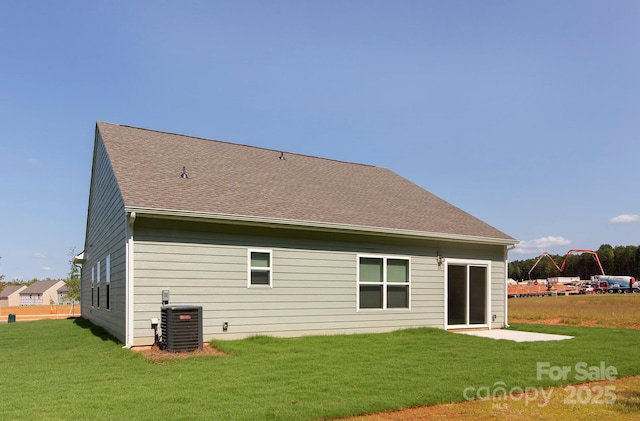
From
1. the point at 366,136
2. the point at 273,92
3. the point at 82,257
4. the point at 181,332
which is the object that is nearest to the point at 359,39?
the point at 273,92

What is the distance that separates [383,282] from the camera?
12984 millimetres

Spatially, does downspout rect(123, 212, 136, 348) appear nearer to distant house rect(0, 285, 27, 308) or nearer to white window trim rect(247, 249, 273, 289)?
white window trim rect(247, 249, 273, 289)

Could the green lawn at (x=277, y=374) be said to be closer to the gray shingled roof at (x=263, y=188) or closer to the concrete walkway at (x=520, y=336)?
the concrete walkway at (x=520, y=336)

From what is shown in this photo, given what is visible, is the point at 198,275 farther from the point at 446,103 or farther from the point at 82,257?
the point at 82,257

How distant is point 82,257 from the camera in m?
20.8

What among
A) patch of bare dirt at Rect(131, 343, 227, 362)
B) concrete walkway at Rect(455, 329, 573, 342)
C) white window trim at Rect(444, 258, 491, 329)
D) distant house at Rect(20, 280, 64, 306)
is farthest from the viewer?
distant house at Rect(20, 280, 64, 306)

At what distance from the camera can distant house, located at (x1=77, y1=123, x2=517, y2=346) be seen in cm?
1017

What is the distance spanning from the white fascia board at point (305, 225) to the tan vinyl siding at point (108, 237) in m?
1.07

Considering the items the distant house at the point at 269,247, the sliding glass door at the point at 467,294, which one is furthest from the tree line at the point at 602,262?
the distant house at the point at 269,247

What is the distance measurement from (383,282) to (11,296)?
8717 cm

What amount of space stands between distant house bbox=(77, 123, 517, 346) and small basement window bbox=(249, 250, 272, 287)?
0.02m

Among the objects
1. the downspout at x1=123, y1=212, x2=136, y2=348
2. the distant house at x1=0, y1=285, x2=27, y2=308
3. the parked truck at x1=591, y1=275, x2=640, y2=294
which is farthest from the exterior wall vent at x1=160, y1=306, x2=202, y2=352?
the distant house at x1=0, y1=285, x2=27, y2=308

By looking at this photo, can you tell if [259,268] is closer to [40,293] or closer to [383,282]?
[383,282]

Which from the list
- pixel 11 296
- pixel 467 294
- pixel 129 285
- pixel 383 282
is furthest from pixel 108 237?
pixel 11 296
